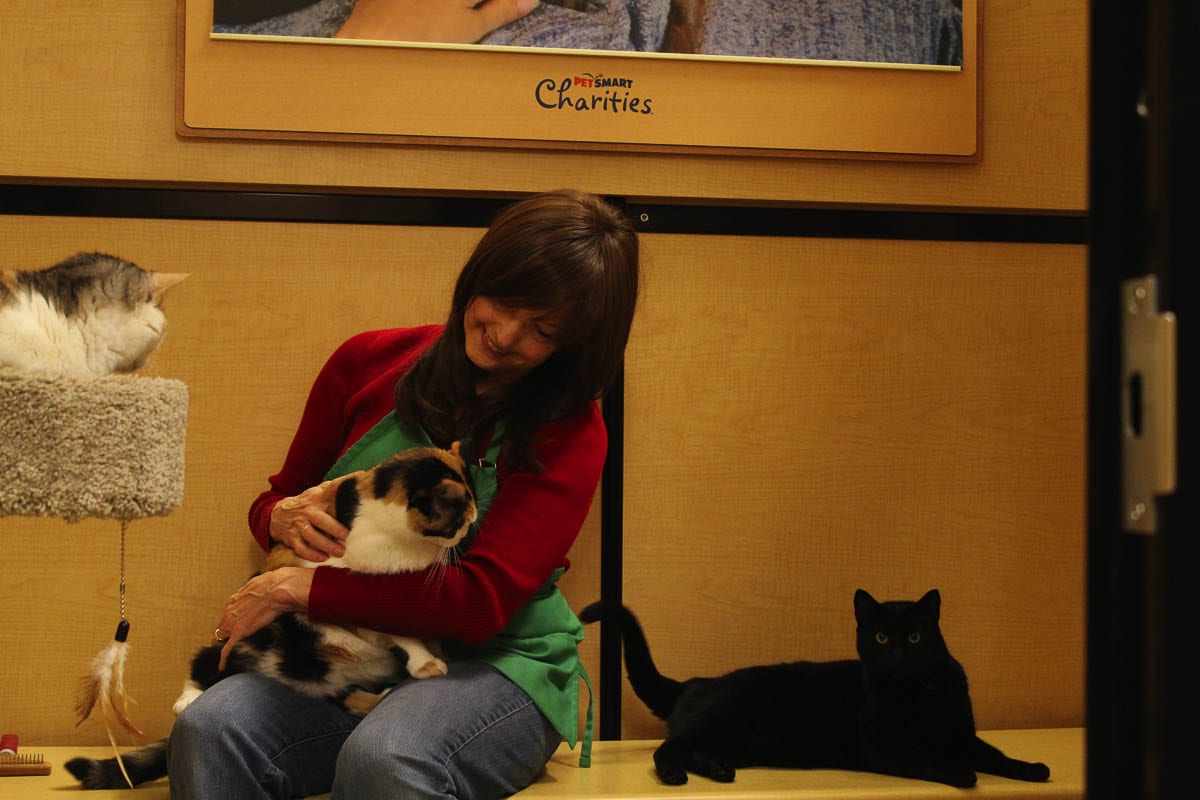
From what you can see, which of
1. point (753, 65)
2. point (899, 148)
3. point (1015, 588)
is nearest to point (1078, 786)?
point (1015, 588)

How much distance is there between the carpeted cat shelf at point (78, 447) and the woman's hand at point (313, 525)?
1.56 ft

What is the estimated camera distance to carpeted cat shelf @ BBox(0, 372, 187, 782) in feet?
2.81

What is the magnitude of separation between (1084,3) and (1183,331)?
1575 mm

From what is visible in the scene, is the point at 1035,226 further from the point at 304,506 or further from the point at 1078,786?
the point at 304,506

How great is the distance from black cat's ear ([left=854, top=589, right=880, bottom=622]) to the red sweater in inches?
17.5

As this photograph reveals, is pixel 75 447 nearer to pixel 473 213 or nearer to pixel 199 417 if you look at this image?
pixel 199 417

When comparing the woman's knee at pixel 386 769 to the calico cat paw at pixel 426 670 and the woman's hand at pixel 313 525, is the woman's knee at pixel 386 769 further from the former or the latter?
the woman's hand at pixel 313 525

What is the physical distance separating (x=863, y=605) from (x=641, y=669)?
0.34m

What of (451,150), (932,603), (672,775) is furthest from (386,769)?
(451,150)

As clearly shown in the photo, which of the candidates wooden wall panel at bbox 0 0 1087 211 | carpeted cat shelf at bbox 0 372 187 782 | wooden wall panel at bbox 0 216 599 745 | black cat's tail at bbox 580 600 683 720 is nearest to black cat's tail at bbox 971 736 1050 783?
black cat's tail at bbox 580 600 683 720

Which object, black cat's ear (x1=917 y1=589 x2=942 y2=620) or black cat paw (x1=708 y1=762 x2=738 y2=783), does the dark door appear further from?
black cat's ear (x1=917 y1=589 x2=942 y2=620)

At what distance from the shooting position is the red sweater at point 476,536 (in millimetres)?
1317

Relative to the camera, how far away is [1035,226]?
183 centimetres

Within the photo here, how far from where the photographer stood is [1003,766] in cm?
150
